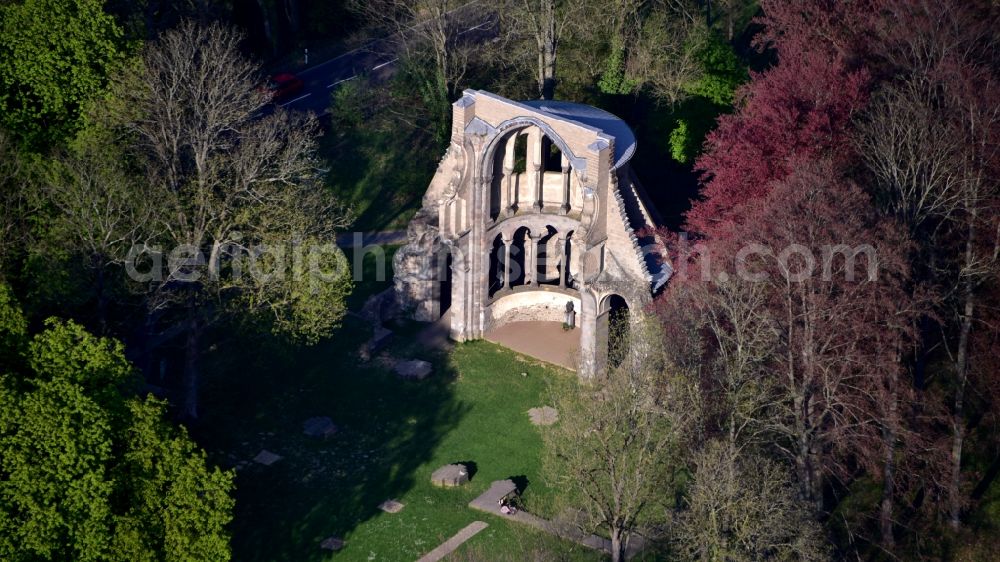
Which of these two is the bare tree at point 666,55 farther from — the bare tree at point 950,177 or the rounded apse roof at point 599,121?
the bare tree at point 950,177

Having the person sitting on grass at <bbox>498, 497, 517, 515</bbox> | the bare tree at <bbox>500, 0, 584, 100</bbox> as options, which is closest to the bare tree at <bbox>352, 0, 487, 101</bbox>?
Result: the bare tree at <bbox>500, 0, 584, 100</bbox>

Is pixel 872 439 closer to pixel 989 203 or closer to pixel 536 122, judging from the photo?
pixel 989 203

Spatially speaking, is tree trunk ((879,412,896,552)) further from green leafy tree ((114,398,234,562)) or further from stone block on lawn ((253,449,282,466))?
stone block on lawn ((253,449,282,466))

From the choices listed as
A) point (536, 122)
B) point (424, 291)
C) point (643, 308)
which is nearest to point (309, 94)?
point (424, 291)

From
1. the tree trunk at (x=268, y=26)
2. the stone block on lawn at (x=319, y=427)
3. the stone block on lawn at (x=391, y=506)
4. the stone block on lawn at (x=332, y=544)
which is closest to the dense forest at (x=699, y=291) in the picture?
the stone block on lawn at (x=319, y=427)

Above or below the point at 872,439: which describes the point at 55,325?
above
